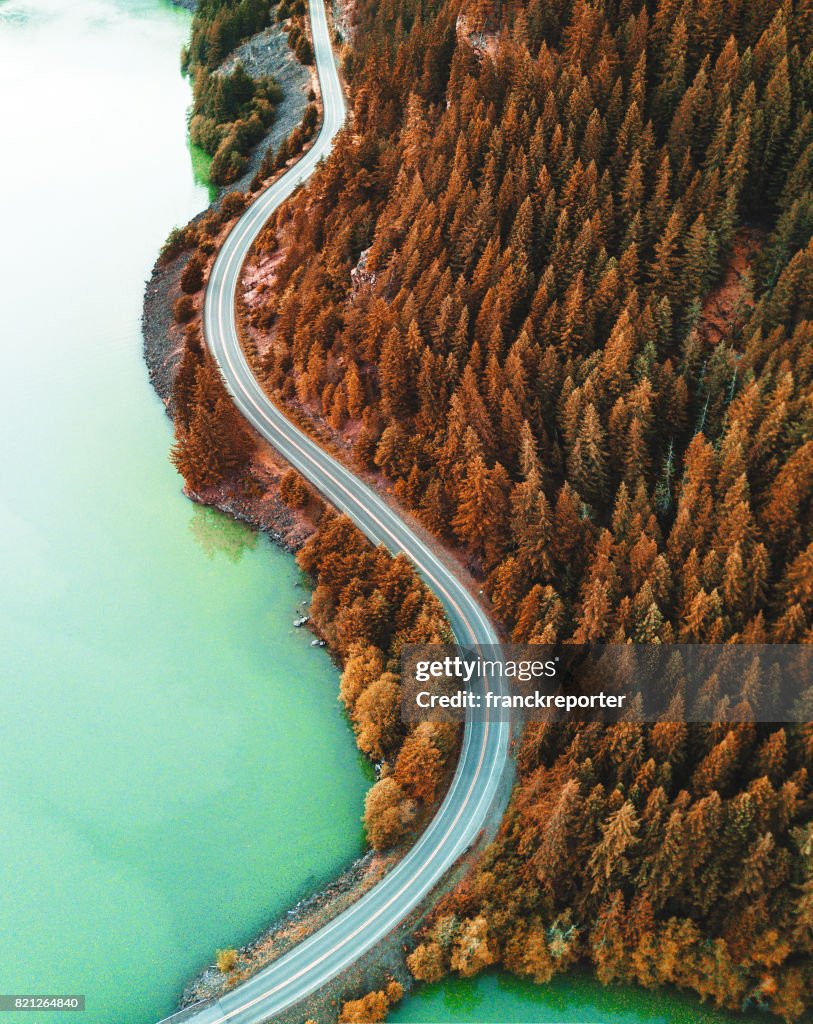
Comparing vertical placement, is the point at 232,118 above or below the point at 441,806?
above

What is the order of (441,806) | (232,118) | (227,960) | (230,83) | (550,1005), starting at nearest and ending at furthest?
(227,960), (550,1005), (441,806), (232,118), (230,83)

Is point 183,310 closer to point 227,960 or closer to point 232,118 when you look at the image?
point 232,118

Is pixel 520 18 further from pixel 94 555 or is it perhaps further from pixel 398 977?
pixel 398 977

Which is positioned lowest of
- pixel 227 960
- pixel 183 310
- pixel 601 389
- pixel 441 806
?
pixel 227 960

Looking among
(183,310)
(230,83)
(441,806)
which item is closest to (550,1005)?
(441,806)

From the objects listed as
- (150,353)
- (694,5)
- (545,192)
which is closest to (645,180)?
(545,192)

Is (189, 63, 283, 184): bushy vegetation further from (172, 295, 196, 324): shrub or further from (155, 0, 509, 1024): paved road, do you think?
(172, 295, 196, 324): shrub

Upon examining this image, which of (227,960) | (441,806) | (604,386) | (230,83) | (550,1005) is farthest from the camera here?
(230,83)
